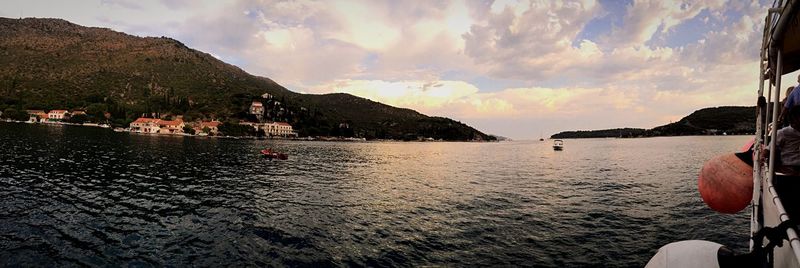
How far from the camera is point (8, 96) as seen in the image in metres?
188

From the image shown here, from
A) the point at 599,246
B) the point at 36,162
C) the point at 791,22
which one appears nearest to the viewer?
the point at 791,22

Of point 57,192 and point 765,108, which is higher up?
point 765,108

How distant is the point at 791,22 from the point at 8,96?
27271 centimetres

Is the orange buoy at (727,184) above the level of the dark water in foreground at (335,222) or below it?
above

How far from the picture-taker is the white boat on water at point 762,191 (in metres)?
5.14

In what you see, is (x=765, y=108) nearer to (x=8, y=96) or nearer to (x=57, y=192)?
(x=57, y=192)

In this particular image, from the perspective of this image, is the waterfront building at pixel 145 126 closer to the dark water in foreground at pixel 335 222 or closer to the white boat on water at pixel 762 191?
the dark water in foreground at pixel 335 222

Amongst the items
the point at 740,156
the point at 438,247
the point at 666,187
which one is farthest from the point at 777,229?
the point at 666,187

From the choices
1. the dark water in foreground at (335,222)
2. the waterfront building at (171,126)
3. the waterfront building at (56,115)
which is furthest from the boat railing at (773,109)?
the waterfront building at (56,115)

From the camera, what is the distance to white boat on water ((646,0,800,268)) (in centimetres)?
514

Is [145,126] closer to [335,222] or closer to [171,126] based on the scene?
[171,126]

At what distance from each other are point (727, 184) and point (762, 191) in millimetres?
632

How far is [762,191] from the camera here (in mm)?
6426

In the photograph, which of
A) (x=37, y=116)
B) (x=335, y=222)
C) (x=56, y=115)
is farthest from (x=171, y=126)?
(x=335, y=222)
